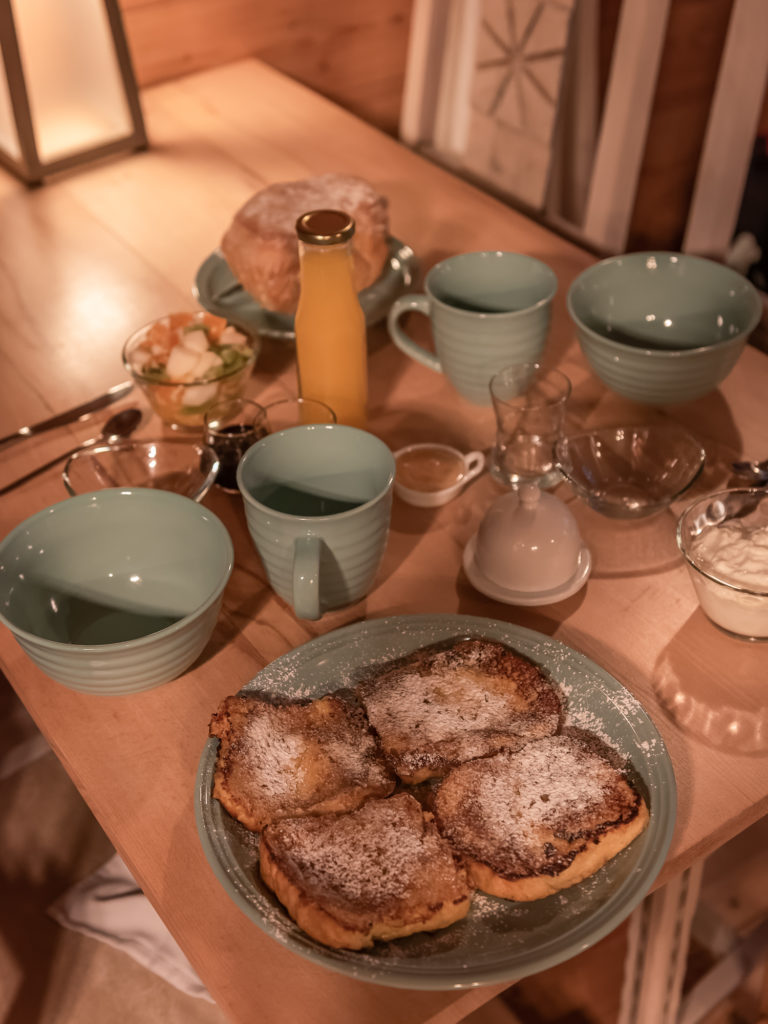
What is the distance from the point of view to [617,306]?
128cm

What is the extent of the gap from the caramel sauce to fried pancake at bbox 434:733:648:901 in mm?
390

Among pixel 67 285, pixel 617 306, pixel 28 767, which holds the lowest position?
pixel 28 767

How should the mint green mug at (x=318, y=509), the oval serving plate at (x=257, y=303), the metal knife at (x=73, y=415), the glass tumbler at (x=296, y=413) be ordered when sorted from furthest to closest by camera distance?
the oval serving plate at (x=257, y=303) → the metal knife at (x=73, y=415) → the glass tumbler at (x=296, y=413) → the mint green mug at (x=318, y=509)

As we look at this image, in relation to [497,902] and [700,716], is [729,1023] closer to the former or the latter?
[700,716]

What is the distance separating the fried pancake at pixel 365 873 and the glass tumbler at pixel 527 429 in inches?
18.4

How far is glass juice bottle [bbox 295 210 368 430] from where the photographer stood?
3.38ft

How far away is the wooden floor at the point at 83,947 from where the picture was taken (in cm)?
110

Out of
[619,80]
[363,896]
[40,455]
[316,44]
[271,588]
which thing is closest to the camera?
[363,896]

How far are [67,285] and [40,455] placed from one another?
0.46 metres

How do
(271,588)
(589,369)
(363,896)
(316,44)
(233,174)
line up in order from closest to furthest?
(363,896) → (271,588) → (589,369) → (233,174) → (316,44)

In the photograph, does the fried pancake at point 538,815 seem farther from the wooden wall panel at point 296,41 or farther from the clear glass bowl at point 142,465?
the wooden wall panel at point 296,41

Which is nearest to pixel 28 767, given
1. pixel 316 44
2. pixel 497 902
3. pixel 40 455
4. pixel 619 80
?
pixel 40 455

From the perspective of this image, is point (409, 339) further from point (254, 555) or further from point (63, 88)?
point (63, 88)

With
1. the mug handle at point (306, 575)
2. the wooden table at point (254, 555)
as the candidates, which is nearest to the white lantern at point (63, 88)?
the wooden table at point (254, 555)
